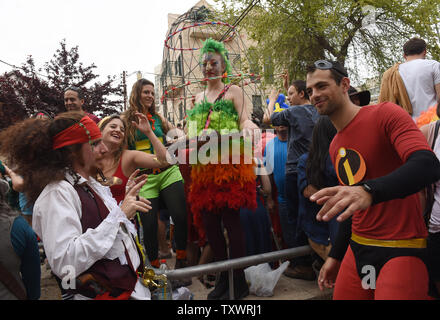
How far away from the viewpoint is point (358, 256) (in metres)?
1.65

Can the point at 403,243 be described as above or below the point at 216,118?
below

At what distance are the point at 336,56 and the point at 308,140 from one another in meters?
10.3

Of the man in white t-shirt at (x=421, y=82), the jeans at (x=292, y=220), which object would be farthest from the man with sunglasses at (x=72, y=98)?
the man in white t-shirt at (x=421, y=82)

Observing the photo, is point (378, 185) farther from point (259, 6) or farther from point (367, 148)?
point (259, 6)

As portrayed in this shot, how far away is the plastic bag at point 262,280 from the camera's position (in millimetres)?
2600

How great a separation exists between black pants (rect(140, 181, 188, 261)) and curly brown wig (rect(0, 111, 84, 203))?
1.38m

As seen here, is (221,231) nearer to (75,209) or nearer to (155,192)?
(155,192)

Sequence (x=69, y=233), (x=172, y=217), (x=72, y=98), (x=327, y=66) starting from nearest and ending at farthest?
1. (x=69, y=233)
2. (x=327, y=66)
3. (x=172, y=217)
4. (x=72, y=98)

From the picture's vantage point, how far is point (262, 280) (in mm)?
2646

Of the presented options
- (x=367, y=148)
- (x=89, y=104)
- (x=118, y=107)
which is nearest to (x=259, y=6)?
(x=118, y=107)

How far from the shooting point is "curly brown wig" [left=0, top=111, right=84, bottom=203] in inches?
58.9

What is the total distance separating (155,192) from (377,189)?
2231mm

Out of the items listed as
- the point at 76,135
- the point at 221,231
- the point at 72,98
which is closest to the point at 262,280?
the point at 221,231

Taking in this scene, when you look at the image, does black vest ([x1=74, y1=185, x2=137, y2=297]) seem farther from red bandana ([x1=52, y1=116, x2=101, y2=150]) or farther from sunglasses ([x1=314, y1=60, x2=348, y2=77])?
sunglasses ([x1=314, y1=60, x2=348, y2=77])
